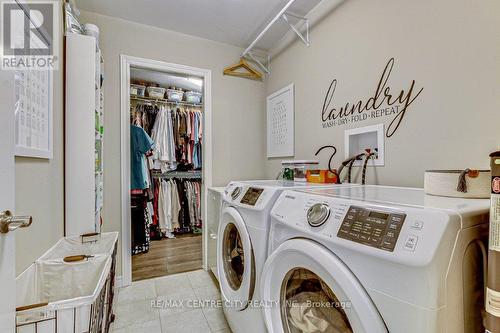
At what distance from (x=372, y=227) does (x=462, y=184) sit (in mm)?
479

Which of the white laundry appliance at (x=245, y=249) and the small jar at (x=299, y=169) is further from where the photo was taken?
the small jar at (x=299, y=169)

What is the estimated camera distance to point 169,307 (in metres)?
1.73

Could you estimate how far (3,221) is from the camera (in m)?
0.57

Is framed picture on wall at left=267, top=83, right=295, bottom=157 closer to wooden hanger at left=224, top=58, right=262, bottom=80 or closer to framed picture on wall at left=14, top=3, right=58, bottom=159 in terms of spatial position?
wooden hanger at left=224, top=58, right=262, bottom=80

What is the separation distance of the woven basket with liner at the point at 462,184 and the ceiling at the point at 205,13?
5.51 feet

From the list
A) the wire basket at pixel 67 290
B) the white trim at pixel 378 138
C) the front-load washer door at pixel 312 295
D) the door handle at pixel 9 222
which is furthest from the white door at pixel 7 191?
the white trim at pixel 378 138

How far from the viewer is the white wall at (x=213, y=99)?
6.54 feet

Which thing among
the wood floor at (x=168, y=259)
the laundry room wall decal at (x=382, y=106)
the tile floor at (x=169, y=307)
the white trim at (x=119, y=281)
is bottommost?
the tile floor at (x=169, y=307)

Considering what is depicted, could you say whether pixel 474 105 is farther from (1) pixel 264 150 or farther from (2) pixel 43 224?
(2) pixel 43 224

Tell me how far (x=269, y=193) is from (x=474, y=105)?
1.00 metres

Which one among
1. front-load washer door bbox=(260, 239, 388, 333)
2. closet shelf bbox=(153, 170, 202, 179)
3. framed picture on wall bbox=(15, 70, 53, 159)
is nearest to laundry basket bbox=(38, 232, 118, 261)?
framed picture on wall bbox=(15, 70, 53, 159)

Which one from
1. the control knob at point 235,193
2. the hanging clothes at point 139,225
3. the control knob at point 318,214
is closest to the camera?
the control knob at point 318,214

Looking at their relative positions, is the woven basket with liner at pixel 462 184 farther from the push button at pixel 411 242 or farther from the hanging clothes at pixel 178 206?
the hanging clothes at pixel 178 206

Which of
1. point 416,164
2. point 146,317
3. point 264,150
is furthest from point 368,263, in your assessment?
point 264,150
